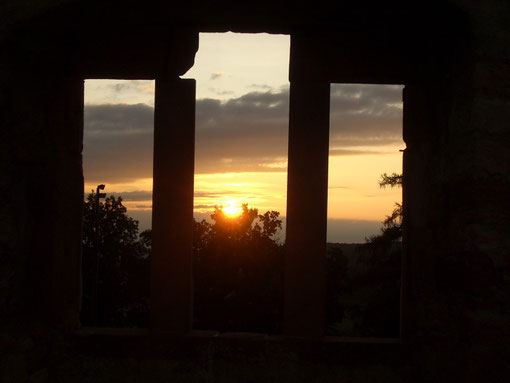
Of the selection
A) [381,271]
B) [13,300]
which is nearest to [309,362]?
[13,300]

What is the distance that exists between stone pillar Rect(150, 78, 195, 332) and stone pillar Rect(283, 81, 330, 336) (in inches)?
24.5

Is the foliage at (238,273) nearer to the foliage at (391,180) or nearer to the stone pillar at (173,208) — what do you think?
the foliage at (391,180)

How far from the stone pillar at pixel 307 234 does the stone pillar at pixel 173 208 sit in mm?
623

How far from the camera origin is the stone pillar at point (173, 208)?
10.2 ft

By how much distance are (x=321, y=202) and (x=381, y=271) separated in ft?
39.1

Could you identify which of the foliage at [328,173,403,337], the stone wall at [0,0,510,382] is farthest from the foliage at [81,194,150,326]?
the stone wall at [0,0,510,382]

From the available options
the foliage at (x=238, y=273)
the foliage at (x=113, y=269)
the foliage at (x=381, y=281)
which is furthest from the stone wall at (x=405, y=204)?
the foliage at (x=238, y=273)

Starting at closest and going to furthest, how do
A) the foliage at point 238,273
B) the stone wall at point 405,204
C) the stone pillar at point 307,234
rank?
the stone wall at point 405,204, the stone pillar at point 307,234, the foliage at point 238,273

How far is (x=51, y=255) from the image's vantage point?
3.14m

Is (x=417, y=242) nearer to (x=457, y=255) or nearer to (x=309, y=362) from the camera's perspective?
(x=457, y=255)

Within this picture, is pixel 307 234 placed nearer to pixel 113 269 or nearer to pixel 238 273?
pixel 238 273

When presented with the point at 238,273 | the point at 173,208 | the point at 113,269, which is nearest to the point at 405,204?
the point at 173,208

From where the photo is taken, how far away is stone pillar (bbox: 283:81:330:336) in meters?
3.04

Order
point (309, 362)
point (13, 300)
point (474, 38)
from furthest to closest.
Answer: point (309, 362), point (13, 300), point (474, 38)
